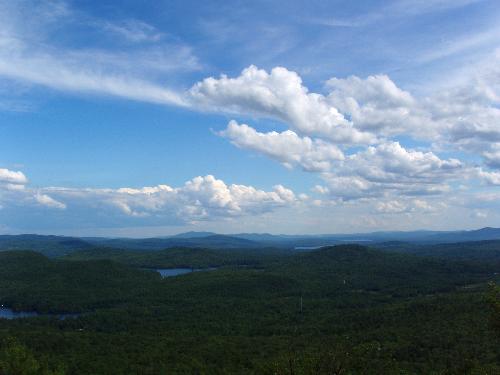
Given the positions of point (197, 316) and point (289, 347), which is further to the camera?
point (197, 316)

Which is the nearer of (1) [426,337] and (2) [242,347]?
(1) [426,337]

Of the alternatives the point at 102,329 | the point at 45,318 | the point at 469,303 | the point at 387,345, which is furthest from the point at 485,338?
the point at 45,318

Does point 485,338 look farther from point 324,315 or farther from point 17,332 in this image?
point 17,332

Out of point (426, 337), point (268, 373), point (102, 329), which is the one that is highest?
point (268, 373)

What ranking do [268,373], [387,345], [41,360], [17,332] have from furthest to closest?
[17,332], [387,345], [41,360], [268,373]

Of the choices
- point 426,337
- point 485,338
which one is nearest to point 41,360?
point 426,337

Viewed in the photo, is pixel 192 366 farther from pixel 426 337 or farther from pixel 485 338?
pixel 485 338

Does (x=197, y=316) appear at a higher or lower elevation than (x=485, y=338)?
lower

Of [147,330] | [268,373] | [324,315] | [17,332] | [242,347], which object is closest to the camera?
[268,373]

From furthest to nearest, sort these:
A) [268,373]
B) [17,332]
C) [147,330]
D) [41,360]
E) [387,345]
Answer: [147,330] → [17,332] → [387,345] → [41,360] → [268,373]
